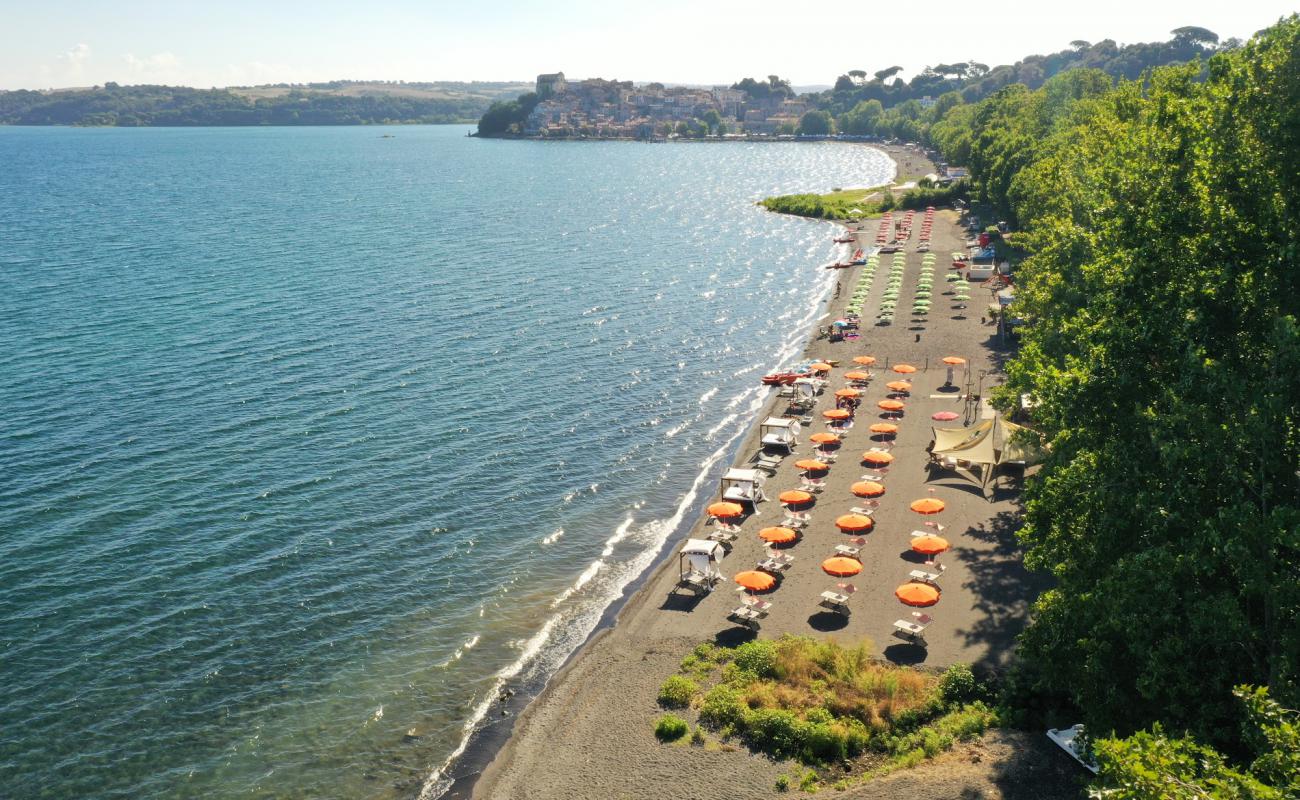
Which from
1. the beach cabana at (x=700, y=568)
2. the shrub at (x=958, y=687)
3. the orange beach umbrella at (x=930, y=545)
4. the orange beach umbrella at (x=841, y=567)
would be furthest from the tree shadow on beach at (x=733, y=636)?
the orange beach umbrella at (x=930, y=545)

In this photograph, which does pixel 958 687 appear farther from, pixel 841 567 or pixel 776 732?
pixel 841 567

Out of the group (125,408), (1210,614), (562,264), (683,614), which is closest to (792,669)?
(683,614)

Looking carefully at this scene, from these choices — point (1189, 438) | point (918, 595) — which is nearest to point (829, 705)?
point (918, 595)

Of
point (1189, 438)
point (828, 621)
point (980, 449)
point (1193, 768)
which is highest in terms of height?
point (1189, 438)

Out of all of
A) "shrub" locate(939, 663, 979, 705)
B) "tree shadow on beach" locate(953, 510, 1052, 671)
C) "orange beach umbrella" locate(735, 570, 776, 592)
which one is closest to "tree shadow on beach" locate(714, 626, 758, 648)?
"orange beach umbrella" locate(735, 570, 776, 592)

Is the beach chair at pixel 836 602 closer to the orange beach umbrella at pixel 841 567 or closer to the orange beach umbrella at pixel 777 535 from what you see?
the orange beach umbrella at pixel 841 567

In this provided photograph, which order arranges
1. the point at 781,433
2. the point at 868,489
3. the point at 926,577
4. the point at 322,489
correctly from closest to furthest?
the point at 926,577 < the point at 868,489 < the point at 322,489 < the point at 781,433

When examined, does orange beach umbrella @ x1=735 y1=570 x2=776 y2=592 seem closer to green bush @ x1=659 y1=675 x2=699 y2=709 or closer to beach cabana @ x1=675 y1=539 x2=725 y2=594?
beach cabana @ x1=675 y1=539 x2=725 y2=594
